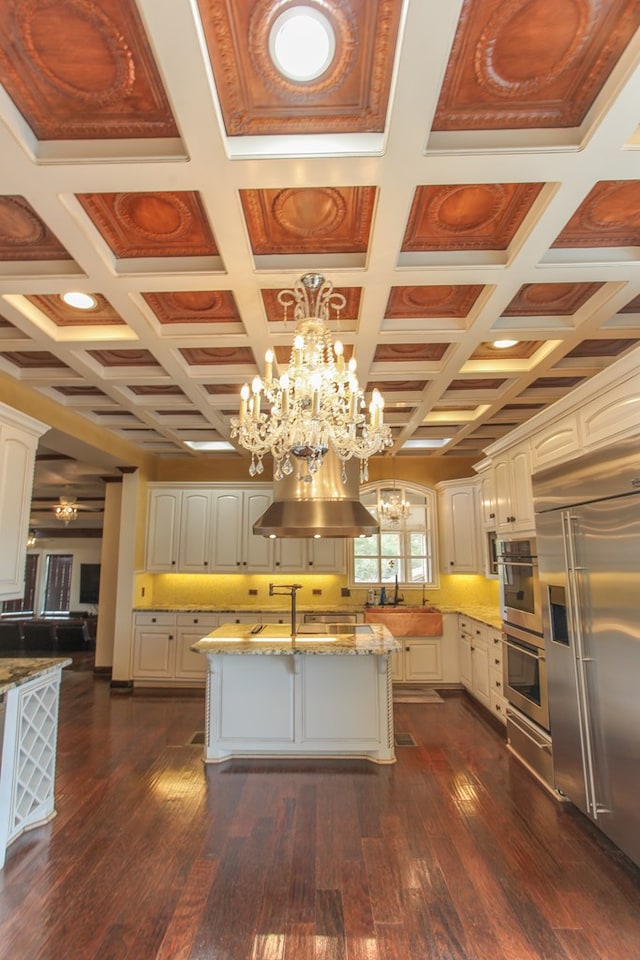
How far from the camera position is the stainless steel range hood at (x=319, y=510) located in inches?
159

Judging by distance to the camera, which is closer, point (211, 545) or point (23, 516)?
point (23, 516)

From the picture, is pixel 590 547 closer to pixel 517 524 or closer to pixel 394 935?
pixel 517 524

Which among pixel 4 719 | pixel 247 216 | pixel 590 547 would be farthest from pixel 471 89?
pixel 4 719

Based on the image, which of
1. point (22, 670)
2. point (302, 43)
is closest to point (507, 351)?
point (302, 43)

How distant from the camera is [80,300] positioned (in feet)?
10.3

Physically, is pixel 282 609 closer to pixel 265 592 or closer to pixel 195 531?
pixel 265 592

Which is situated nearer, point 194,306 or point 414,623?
point 194,306

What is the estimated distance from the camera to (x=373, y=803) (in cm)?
322

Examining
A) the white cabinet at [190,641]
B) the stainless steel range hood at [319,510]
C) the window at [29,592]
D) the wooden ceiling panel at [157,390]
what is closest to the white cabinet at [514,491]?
the stainless steel range hood at [319,510]

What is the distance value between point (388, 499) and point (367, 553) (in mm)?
839

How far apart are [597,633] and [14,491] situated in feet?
13.1

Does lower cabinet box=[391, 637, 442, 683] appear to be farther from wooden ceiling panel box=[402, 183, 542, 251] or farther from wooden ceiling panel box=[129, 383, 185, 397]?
wooden ceiling panel box=[402, 183, 542, 251]

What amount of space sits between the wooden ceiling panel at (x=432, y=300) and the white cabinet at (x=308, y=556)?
3950 millimetres

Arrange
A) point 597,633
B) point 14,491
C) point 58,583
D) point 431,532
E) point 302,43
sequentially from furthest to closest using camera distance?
point 58,583
point 431,532
point 14,491
point 597,633
point 302,43
